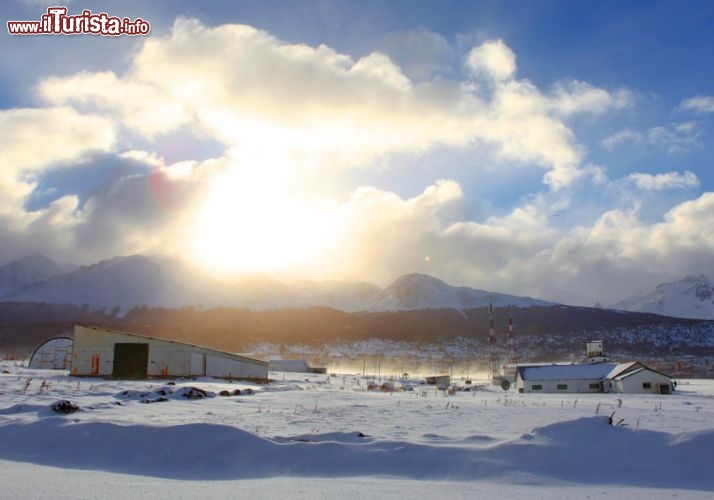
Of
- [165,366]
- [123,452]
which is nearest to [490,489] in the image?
[123,452]

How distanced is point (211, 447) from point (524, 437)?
5005mm

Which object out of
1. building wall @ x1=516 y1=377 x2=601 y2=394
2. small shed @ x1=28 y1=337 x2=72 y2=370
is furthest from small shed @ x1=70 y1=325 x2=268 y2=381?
building wall @ x1=516 y1=377 x2=601 y2=394

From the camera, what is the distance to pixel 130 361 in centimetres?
3550

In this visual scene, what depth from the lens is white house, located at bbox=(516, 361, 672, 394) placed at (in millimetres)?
52594

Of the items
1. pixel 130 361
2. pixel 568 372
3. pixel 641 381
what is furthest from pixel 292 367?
pixel 641 381

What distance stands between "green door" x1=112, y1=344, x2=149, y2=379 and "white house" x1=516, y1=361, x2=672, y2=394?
1542 inches

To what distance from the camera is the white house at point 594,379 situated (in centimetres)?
5259

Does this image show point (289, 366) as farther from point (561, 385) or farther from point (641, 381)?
point (641, 381)

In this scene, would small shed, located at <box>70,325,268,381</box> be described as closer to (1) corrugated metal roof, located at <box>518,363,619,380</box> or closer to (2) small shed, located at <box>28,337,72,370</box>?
(2) small shed, located at <box>28,337,72,370</box>

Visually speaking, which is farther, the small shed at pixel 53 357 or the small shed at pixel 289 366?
the small shed at pixel 289 366

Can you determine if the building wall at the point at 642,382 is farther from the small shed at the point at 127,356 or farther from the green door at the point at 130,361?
the green door at the point at 130,361

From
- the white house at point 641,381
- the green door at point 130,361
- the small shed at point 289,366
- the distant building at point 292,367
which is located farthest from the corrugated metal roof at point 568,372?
the green door at point 130,361

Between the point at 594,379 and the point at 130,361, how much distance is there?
44.9 meters

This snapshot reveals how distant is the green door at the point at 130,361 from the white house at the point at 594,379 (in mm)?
39156
